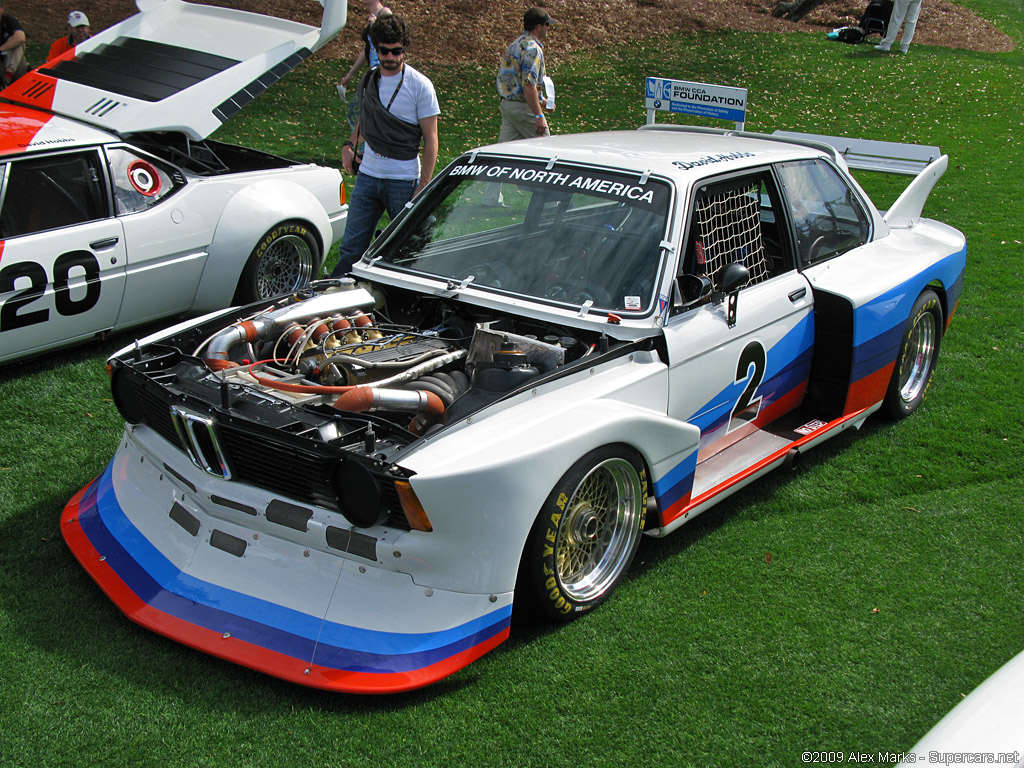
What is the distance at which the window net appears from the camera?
425cm

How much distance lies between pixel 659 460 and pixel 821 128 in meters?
12.7

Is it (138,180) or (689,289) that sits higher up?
(689,289)

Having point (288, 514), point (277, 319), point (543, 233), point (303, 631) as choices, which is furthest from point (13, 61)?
point (303, 631)

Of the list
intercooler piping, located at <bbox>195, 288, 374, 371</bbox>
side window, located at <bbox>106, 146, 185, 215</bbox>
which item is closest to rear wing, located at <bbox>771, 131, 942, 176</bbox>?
intercooler piping, located at <bbox>195, 288, 374, 371</bbox>

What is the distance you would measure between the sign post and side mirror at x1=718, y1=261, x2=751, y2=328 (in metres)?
4.69

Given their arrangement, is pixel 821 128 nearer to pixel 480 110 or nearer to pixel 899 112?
pixel 899 112

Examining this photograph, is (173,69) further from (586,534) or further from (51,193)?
(586,534)

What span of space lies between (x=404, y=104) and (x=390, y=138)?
234 millimetres

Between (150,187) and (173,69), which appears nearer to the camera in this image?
(150,187)

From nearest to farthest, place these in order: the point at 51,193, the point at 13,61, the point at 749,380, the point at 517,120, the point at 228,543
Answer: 1. the point at 228,543
2. the point at 749,380
3. the point at 51,193
4. the point at 517,120
5. the point at 13,61

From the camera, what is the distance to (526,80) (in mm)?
8539

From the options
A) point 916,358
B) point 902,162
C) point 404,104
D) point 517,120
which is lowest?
point 916,358

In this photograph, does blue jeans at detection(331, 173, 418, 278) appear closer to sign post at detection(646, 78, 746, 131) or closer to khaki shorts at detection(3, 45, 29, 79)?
sign post at detection(646, 78, 746, 131)

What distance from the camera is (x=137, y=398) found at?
3730 millimetres
